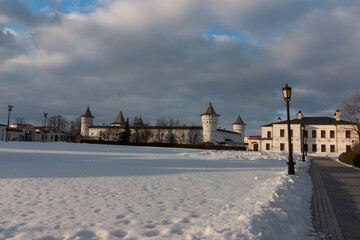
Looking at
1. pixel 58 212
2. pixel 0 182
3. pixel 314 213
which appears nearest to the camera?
pixel 58 212

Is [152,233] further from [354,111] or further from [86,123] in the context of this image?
[86,123]

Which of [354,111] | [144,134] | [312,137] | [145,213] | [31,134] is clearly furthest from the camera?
[31,134]

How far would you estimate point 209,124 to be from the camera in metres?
78.8

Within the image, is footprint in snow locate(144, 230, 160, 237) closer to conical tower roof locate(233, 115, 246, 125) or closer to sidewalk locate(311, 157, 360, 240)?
sidewalk locate(311, 157, 360, 240)

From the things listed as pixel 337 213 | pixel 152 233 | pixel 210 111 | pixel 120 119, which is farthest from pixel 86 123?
pixel 152 233

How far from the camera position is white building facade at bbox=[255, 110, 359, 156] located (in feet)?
181

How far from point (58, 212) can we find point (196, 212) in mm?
2850

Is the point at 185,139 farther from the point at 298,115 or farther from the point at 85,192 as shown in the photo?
the point at 85,192

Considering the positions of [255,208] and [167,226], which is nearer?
[167,226]

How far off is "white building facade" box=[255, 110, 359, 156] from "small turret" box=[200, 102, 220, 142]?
19.1 meters

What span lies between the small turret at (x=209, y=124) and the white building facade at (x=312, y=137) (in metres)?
19.1

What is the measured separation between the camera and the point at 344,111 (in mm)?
35531

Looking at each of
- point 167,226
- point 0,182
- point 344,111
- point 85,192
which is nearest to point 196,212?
point 167,226

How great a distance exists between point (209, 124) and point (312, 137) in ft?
97.9
